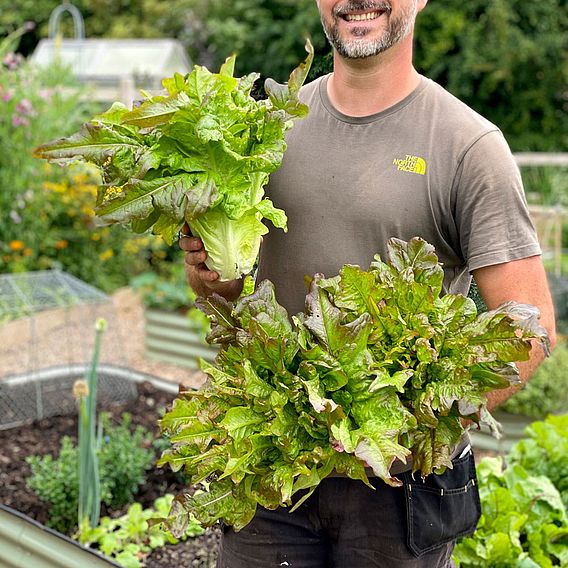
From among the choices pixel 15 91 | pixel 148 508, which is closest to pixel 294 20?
pixel 15 91

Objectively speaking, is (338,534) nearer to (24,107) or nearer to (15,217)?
(15,217)

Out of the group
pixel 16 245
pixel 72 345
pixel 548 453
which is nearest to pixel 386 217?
pixel 548 453

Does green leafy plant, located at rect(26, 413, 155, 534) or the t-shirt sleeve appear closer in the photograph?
the t-shirt sleeve

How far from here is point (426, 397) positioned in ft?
6.41

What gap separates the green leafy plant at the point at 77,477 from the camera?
407 centimetres

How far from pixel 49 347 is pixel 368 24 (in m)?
6.39

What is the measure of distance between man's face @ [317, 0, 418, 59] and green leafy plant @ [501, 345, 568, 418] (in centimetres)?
372

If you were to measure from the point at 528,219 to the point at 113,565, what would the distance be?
165 centimetres

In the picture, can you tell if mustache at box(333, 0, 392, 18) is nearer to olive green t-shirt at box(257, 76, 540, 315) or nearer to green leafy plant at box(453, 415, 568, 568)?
olive green t-shirt at box(257, 76, 540, 315)

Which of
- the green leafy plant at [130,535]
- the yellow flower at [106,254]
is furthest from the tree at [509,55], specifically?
the green leafy plant at [130,535]

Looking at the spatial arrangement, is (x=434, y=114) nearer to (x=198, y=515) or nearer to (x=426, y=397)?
(x=426, y=397)

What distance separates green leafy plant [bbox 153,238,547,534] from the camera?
1943 mm

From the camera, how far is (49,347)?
26.5ft

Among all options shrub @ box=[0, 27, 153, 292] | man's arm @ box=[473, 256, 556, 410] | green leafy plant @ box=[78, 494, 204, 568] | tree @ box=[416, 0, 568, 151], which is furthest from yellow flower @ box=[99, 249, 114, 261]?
tree @ box=[416, 0, 568, 151]
